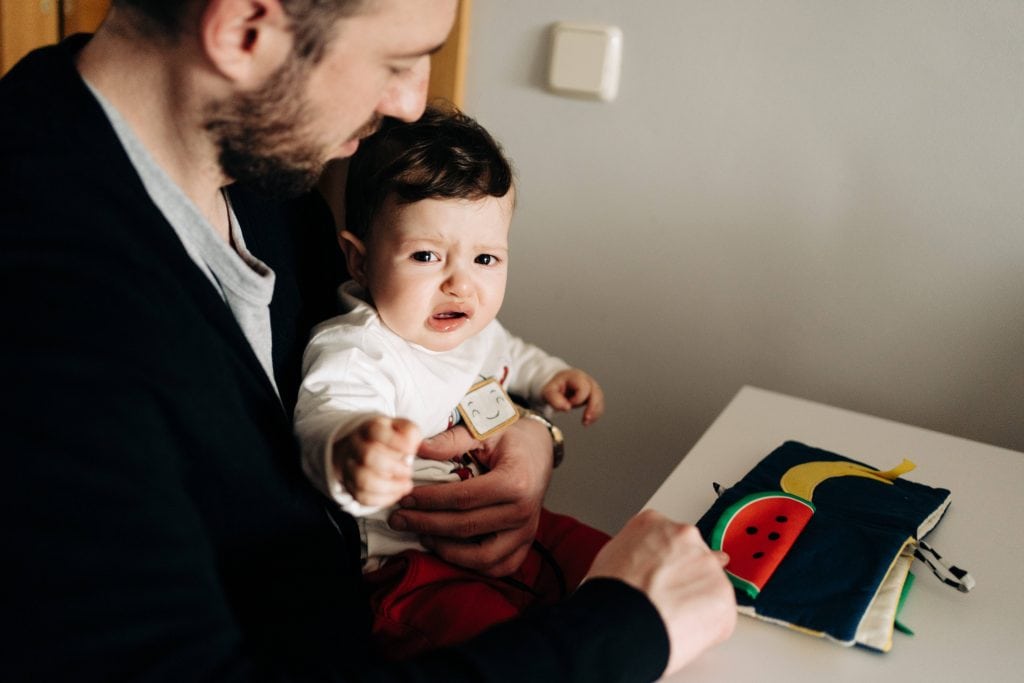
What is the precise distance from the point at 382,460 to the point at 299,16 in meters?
0.37

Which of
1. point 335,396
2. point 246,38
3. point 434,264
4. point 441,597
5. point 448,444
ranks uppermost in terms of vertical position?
point 246,38

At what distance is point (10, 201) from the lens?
0.64m

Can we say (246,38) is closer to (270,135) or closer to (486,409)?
(270,135)

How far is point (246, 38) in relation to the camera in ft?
2.44

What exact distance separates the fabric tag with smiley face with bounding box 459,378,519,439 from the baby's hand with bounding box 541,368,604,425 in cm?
10

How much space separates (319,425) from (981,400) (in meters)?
1.04

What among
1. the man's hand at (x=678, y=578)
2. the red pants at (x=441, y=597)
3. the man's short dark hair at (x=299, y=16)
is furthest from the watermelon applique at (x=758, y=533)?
the man's short dark hair at (x=299, y=16)

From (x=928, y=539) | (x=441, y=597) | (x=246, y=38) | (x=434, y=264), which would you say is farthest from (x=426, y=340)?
(x=928, y=539)

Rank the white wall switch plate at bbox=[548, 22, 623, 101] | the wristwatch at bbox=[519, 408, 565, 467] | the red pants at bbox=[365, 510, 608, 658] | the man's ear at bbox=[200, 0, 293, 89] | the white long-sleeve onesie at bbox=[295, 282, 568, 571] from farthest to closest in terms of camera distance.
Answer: the white wall switch plate at bbox=[548, 22, 623, 101] → the wristwatch at bbox=[519, 408, 565, 467] → the red pants at bbox=[365, 510, 608, 658] → the white long-sleeve onesie at bbox=[295, 282, 568, 571] → the man's ear at bbox=[200, 0, 293, 89]

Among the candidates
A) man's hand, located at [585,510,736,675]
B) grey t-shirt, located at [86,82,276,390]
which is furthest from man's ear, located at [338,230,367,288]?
man's hand, located at [585,510,736,675]

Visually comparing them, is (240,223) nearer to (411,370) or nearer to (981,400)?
(411,370)

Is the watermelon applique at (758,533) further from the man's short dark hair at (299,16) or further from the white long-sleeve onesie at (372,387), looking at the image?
the man's short dark hair at (299,16)

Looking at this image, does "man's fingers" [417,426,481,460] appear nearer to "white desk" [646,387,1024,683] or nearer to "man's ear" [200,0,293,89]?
"white desk" [646,387,1024,683]

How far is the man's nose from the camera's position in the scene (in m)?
0.85
